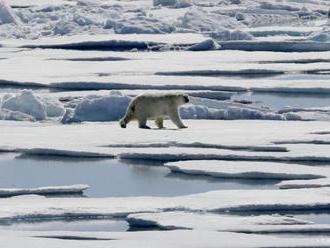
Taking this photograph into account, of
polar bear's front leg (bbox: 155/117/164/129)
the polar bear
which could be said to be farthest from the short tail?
polar bear's front leg (bbox: 155/117/164/129)

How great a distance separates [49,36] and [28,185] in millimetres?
12114

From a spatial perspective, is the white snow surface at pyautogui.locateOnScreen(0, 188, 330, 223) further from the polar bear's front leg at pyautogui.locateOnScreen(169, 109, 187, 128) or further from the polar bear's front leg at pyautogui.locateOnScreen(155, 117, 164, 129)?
the polar bear's front leg at pyautogui.locateOnScreen(155, 117, 164, 129)

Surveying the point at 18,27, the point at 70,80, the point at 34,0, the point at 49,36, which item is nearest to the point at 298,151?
the point at 70,80

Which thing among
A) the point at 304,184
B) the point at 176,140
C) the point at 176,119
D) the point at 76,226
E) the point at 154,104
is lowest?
the point at 76,226

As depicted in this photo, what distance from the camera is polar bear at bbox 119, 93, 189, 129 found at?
31.7 ft

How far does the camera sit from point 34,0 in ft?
86.7

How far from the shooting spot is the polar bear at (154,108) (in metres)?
9.67

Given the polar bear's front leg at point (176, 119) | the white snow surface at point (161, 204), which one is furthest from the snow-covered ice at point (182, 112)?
the polar bear's front leg at point (176, 119)

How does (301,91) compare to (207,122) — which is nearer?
(207,122)

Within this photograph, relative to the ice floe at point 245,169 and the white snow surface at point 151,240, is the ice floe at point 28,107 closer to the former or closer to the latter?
the ice floe at point 245,169

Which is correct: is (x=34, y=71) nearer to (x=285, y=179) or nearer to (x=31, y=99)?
(x=31, y=99)

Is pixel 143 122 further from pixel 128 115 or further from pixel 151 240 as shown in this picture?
pixel 151 240

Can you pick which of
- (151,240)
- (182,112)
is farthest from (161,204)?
(182,112)

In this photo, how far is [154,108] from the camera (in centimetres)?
969
